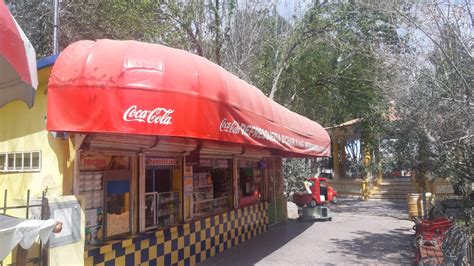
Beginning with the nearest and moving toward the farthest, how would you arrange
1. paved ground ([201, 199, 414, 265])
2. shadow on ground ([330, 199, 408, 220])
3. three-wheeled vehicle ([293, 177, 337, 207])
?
paved ground ([201, 199, 414, 265])
shadow on ground ([330, 199, 408, 220])
three-wheeled vehicle ([293, 177, 337, 207])

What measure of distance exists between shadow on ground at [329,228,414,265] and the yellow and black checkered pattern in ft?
7.57

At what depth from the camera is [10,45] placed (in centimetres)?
307

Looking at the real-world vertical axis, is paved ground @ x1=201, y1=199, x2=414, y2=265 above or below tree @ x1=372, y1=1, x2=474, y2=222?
below

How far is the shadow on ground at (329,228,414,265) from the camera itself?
917 centimetres

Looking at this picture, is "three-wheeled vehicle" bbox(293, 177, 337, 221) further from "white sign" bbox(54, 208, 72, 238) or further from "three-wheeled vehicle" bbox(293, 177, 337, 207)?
"white sign" bbox(54, 208, 72, 238)

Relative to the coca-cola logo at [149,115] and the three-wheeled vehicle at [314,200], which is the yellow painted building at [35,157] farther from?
the three-wheeled vehicle at [314,200]

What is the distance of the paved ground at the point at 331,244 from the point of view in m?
8.81

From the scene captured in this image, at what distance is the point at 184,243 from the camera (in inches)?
298

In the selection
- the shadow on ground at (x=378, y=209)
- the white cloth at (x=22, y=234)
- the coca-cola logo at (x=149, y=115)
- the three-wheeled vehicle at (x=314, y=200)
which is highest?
the coca-cola logo at (x=149, y=115)

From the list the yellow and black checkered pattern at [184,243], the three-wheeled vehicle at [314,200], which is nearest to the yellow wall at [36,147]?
the yellow and black checkered pattern at [184,243]

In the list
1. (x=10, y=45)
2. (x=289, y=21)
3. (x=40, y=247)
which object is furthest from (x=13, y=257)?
(x=289, y=21)

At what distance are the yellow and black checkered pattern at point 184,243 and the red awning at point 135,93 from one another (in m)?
1.84

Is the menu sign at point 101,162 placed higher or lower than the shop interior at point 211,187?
higher

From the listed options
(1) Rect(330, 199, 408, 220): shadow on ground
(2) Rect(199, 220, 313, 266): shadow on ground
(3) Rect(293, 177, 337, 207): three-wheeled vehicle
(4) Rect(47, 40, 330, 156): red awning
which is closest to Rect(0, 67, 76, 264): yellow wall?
(4) Rect(47, 40, 330, 156): red awning
